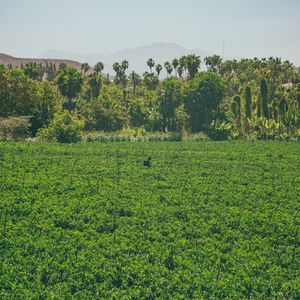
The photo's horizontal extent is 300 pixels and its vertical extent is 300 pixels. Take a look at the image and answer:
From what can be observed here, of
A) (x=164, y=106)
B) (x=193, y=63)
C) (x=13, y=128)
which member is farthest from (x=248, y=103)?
(x=13, y=128)

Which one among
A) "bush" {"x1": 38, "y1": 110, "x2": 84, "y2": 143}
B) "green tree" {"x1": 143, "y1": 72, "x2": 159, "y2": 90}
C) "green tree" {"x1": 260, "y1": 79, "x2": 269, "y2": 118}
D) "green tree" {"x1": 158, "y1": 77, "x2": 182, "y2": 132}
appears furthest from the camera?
"green tree" {"x1": 143, "y1": 72, "x2": 159, "y2": 90}

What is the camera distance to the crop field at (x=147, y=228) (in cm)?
1695

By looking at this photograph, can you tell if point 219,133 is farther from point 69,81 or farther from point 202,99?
point 69,81

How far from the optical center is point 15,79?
59.2 m

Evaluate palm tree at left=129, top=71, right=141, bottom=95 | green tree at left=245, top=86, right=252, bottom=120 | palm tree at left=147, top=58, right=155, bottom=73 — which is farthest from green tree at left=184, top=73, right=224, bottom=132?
palm tree at left=147, top=58, right=155, bottom=73

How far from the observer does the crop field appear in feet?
55.6

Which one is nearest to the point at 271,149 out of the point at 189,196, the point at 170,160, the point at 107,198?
the point at 170,160

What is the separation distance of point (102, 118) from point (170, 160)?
2851 cm

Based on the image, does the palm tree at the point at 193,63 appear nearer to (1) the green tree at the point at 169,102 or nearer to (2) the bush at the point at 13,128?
(1) the green tree at the point at 169,102

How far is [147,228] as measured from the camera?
22625 millimetres

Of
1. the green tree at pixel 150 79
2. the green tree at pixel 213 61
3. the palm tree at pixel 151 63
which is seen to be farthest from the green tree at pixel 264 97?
the palm tree at pixel 151 63

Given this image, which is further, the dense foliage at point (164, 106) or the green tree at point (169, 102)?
the green tree at point (169, 102)

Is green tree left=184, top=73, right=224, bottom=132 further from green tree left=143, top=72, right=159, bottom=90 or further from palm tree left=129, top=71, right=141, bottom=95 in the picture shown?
palm tree left=129, top=71, right=141, bottom=95

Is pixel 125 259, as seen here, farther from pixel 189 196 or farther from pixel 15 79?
pixel 15 79
